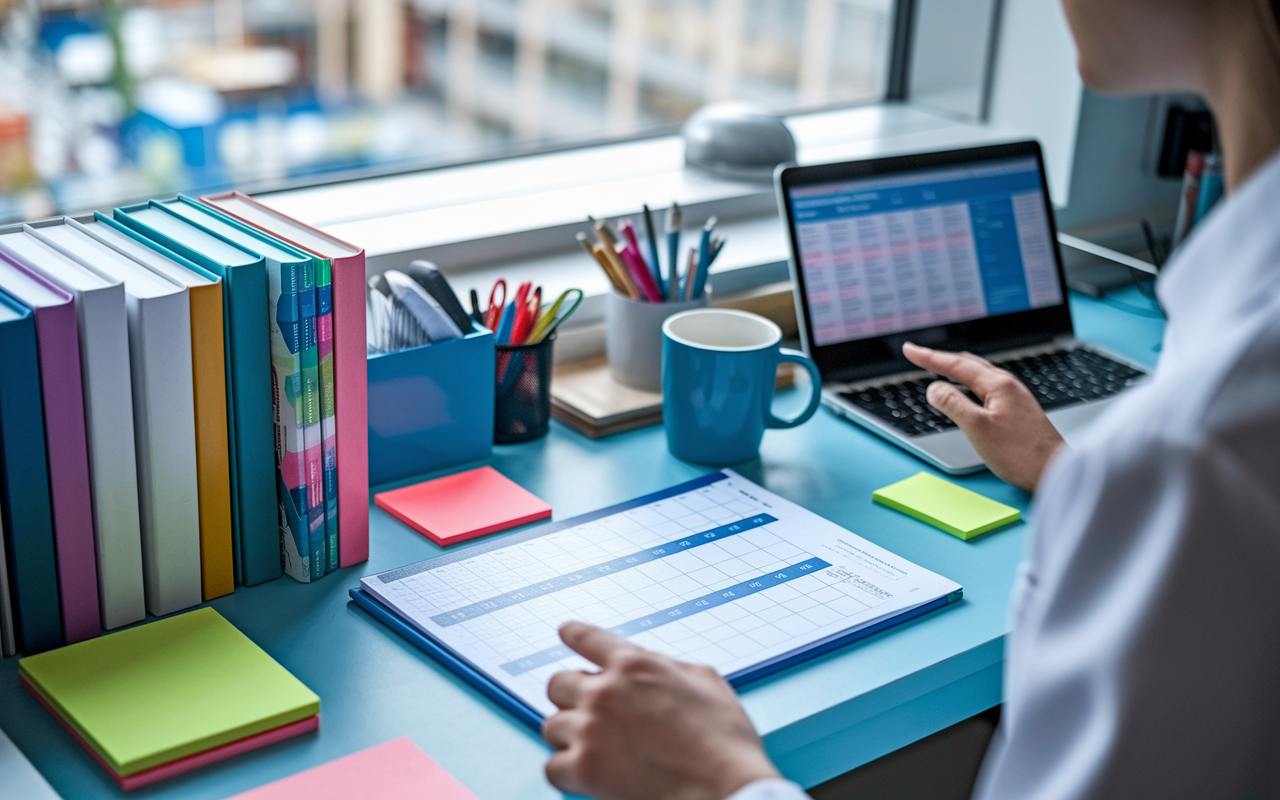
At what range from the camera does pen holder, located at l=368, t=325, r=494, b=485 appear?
1.04 m

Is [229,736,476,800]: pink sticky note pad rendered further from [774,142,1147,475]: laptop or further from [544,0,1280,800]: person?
[774,142,1147,475]: laptop

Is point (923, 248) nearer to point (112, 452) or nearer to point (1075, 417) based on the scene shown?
point (1075, 417)

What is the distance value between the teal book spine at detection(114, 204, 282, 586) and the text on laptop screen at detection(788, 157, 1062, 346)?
0.61m

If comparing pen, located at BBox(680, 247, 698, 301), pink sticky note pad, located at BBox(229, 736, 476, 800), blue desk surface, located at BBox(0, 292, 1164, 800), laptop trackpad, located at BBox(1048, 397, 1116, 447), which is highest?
pen, located at BBox(680, 247, 698, 301)

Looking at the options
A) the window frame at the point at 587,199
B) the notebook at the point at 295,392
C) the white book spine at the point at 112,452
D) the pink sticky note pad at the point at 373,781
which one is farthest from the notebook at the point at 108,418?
the window frame at the point at 587,199

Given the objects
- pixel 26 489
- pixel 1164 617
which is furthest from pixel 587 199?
pixel 1164 617

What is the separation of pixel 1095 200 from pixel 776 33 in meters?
9.99

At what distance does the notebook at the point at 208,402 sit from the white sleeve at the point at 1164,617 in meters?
0.59

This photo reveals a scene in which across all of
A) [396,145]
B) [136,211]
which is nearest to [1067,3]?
[136,211]

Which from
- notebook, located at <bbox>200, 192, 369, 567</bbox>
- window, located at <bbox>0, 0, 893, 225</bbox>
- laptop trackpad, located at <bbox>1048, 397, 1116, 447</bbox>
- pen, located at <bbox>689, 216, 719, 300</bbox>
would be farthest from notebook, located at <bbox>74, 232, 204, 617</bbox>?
window, located at <bbox>0, 0, 893, 225</bbox>

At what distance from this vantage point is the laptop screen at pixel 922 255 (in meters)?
1.28

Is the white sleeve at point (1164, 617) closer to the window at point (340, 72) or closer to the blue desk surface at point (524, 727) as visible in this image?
the blue desk surface at point (524, 727)

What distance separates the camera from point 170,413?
0.82 meters

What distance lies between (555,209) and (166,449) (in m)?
0.81
